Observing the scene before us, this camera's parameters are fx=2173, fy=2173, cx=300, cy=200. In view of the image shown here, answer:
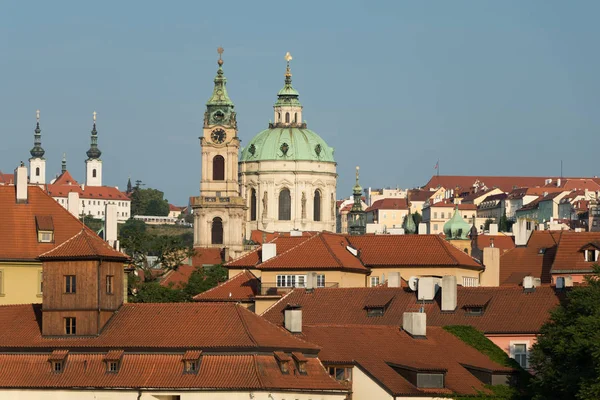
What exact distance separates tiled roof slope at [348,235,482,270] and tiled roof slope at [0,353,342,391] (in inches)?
1628

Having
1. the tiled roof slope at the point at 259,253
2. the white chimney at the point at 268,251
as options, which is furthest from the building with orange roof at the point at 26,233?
the tiled roof slope at the point at 259,253

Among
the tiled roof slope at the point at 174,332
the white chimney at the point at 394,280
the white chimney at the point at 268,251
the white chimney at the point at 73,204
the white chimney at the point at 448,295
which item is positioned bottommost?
the tiled roof slope at the point at 174,332

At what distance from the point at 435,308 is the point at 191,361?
22374 millimetres

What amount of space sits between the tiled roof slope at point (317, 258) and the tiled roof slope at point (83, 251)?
99.6ft

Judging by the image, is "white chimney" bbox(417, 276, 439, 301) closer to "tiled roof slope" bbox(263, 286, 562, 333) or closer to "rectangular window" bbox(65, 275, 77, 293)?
"tiled roof slope" bbox(263, 286, 562, 333)

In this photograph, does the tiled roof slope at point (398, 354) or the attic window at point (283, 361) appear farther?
the tiled roof slope at point (398, 354)

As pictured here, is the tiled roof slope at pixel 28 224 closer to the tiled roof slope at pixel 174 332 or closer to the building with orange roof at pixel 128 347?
the building with orange roof at pixel 128 347

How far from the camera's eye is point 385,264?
109625mm

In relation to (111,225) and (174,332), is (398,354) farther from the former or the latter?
(111,225)

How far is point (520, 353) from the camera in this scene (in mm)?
83375

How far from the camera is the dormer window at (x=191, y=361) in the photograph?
66875 millimetres

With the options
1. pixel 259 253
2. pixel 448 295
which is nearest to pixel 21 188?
pixel 448 295

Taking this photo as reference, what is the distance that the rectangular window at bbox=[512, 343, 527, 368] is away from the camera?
270 ft

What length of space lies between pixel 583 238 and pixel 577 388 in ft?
132
